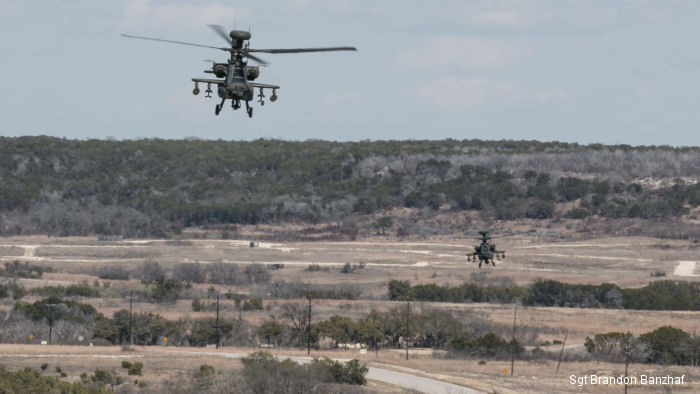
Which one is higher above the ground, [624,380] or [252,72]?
[252,72]

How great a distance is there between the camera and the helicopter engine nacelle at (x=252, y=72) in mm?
37469

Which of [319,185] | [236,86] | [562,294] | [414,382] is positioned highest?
[236,86]

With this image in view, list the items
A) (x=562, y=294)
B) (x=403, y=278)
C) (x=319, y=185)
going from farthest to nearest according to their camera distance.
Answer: (x=319, y=185), (x=403, y=278), (x=562, y=294)

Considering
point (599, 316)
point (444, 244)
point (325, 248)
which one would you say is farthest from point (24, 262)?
point (599, 316)

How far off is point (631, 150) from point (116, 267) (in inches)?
3908

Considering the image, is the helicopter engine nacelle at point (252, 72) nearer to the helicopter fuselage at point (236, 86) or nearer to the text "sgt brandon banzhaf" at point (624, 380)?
the helicopter fuselage at point (236, 86)

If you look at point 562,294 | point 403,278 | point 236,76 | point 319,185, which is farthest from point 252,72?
point 319,185

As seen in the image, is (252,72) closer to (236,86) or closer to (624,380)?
(236,86)

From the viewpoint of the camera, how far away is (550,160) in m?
180

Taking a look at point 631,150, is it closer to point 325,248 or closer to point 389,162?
point 389,162

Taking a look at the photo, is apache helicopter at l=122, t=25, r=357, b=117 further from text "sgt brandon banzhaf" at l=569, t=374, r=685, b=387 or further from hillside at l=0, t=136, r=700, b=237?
hillside at l=0, t=136, r=700, b=237

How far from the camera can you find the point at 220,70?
1468 inches

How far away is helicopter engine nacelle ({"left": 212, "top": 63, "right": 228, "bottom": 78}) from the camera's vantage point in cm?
3719

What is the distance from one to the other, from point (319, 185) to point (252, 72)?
5486 inches
